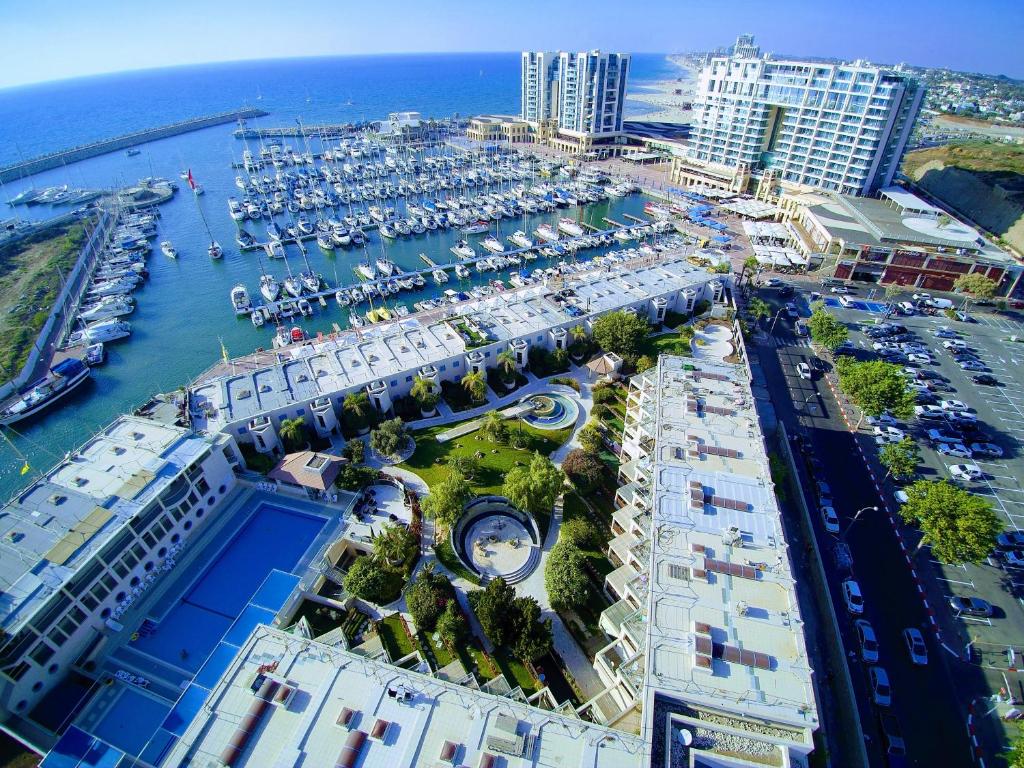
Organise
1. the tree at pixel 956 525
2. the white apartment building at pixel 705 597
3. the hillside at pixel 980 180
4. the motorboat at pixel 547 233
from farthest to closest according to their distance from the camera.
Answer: the motorboat at pixel 547 233, the hillside at pixel 980 180, the tree at pixel 956 525, the white apartment building at pixel 705 597

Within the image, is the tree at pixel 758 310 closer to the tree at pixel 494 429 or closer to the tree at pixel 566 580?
the tree at pixel 494 429

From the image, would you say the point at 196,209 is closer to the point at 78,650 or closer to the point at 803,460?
the point at 78,650

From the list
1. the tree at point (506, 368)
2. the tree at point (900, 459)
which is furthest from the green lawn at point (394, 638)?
the tree at point (900, 459)

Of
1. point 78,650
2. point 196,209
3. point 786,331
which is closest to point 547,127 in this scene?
point 196,209

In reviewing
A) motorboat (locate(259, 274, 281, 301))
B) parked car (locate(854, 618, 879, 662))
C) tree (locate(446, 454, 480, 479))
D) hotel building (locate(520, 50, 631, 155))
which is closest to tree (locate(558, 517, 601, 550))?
tree (locate(446, 454, 480, 479))

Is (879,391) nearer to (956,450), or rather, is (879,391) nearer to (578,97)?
(956,450)

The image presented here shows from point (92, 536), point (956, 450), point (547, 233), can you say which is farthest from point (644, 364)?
point (92, 536)
